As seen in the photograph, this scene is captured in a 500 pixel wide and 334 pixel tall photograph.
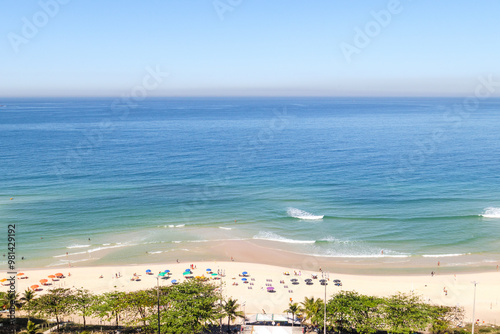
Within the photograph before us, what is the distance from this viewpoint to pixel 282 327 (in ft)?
114

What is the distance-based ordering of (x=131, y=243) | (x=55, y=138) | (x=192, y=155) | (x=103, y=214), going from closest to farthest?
(x=131, y=243) → (x=103, y=214) → (x=192, y=155) → (x=55, y=138)

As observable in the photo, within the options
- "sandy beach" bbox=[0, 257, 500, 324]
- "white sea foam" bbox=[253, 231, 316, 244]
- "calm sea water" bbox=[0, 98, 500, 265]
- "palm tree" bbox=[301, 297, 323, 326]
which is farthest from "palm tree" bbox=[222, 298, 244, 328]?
"white sea foam" bbox=[253, 231, 316, 244]

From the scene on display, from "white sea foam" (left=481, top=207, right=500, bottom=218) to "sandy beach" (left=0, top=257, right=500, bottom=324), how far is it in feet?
63.6

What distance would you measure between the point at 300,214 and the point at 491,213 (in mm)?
33449

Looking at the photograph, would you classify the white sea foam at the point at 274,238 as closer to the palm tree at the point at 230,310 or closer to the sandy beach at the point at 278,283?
the sandy beach at the point at 278,283

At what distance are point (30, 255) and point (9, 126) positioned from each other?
143 metres

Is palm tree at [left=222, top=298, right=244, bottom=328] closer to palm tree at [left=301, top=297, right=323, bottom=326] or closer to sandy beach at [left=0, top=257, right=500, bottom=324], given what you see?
sandy beach at [left=0, top=257, right=500, bottom=324]

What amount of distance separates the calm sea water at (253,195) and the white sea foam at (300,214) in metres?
0.46

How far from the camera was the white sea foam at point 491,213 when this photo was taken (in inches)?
2645

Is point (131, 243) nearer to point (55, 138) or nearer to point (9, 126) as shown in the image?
point (55, 138)

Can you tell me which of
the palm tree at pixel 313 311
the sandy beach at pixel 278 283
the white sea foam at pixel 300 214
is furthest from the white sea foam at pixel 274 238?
the palm tree at pixel 313 311

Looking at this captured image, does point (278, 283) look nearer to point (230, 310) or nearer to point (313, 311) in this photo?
point (313, 311)

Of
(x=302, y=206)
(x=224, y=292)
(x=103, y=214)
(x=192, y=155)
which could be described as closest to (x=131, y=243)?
(x=103, y=214)

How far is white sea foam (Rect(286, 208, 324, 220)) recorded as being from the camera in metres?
68.3
